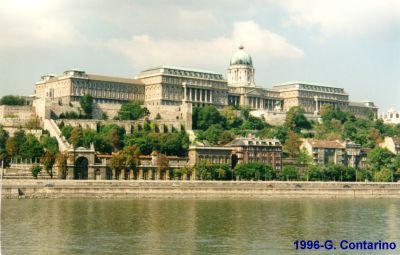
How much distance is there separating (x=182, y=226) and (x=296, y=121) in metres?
72.5

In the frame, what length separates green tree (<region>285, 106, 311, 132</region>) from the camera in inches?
4520

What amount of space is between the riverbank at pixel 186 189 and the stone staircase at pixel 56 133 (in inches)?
513

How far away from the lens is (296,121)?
116312 mm

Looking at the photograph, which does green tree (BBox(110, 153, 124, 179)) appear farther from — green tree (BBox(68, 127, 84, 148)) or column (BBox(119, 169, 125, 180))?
green tree (BBox(68, 127, 84, 148))

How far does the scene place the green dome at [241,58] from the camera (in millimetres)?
140250

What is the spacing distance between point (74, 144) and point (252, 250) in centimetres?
4850

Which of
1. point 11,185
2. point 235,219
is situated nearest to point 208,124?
point 11,185

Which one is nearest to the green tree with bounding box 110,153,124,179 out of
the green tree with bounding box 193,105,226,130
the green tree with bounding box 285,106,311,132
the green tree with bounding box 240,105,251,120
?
the green tree with bounding box 193,105,226,130

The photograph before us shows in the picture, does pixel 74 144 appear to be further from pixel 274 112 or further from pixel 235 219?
pixel 274 112

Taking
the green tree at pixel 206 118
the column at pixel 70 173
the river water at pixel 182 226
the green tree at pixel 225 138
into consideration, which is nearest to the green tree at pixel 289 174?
the green tree at pixel 225 138

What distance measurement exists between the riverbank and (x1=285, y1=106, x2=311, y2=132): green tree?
109ft

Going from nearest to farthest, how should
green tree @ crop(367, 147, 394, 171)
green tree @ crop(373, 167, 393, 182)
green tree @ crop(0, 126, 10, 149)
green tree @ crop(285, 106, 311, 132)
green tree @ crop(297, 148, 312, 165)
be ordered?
green tree @ crop(0, 126, 10, 149)
green tree @ crop(373, 167, 393, 182)
green tree @ crop(297, 148, 312, 165)
green tree @ crop(367, 147, 394, 171)
green tree @ crop(285, 106, 311, 132)

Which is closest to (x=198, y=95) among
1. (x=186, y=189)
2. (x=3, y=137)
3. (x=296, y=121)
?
(x=296, y=121)

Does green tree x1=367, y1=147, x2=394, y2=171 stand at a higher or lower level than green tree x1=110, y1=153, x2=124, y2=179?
higher
